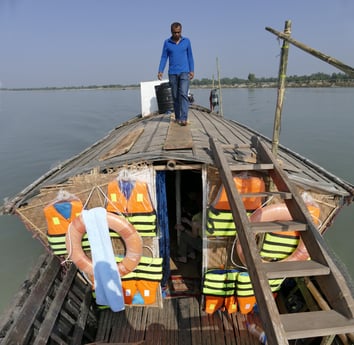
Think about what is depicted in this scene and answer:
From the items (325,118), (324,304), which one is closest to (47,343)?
(324,304)

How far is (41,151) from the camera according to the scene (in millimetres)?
16781

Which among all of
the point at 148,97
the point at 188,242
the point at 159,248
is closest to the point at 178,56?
the point at 159,248

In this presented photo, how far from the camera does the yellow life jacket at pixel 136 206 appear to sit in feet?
11.2

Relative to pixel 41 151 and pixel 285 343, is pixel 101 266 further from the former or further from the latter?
pixel 41 151

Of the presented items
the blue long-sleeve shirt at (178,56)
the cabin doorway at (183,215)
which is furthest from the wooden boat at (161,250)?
the blue long-sleeve shirt at (178,56)

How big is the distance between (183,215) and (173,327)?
82.3 inches

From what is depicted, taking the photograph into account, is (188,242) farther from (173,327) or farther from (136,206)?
(136,206)

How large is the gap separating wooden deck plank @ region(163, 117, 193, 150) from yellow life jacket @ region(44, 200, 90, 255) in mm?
1389

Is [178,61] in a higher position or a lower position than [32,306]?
higher

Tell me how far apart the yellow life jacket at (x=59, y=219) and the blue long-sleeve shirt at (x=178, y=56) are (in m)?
2.72

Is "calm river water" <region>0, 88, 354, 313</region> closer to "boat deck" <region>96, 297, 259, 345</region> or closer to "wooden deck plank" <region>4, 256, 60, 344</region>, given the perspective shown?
"wooden deck plank" <region>4, 256, 60, 344</region>

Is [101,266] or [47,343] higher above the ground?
[101,266]

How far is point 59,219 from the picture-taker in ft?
11.3

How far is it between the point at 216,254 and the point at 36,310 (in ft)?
7.56
